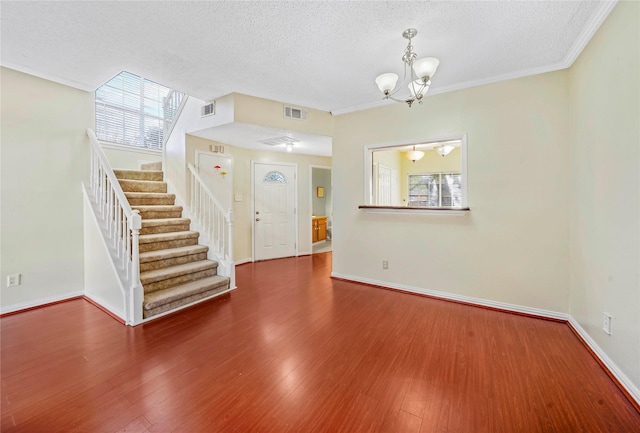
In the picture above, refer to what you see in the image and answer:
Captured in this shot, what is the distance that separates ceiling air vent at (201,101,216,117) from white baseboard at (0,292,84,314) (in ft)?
9.68

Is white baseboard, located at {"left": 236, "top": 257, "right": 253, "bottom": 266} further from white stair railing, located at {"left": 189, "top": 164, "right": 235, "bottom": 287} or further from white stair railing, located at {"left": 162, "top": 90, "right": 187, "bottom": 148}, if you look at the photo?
white stair railing, located at {"left": 162, "top": 90, "right": 187, "bottom": 148}

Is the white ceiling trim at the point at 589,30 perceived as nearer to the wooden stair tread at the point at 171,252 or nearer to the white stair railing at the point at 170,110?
the wooden stair tread at the point at 171,252

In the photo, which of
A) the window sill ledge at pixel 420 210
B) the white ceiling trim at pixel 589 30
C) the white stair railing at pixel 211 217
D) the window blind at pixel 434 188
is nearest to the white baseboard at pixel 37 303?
the white stair railing at pixel 211 217

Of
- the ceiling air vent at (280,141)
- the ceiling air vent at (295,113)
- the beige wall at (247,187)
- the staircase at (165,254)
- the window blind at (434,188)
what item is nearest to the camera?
the staircase at (165,254)

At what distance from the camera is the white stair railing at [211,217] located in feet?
12.5

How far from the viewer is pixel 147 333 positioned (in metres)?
2.53

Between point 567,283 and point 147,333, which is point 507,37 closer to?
point 567,283

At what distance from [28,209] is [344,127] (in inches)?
163

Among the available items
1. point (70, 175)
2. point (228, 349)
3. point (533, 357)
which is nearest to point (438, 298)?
point (533, 357)

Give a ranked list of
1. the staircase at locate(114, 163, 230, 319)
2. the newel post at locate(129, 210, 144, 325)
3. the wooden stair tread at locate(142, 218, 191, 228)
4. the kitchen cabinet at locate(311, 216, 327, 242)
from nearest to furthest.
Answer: the newel post at locate(129, 210, 144, 325), the staircase at locate(114, 163, 230, 319), the wooden stair tread at locate(142, 218, 191, 228), the kitchen cabinet at locate(311, 216, 327, 242)

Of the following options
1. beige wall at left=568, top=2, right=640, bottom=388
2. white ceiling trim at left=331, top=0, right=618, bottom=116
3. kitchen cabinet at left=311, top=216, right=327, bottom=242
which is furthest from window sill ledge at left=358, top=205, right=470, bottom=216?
kitchen cabinet at left=311, top=216, right=327, bottom=242

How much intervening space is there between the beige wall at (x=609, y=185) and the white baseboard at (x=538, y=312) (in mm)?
54

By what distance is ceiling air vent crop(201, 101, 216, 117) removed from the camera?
3.77 metres

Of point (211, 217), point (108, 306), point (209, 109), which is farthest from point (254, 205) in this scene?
point (108, 306)
